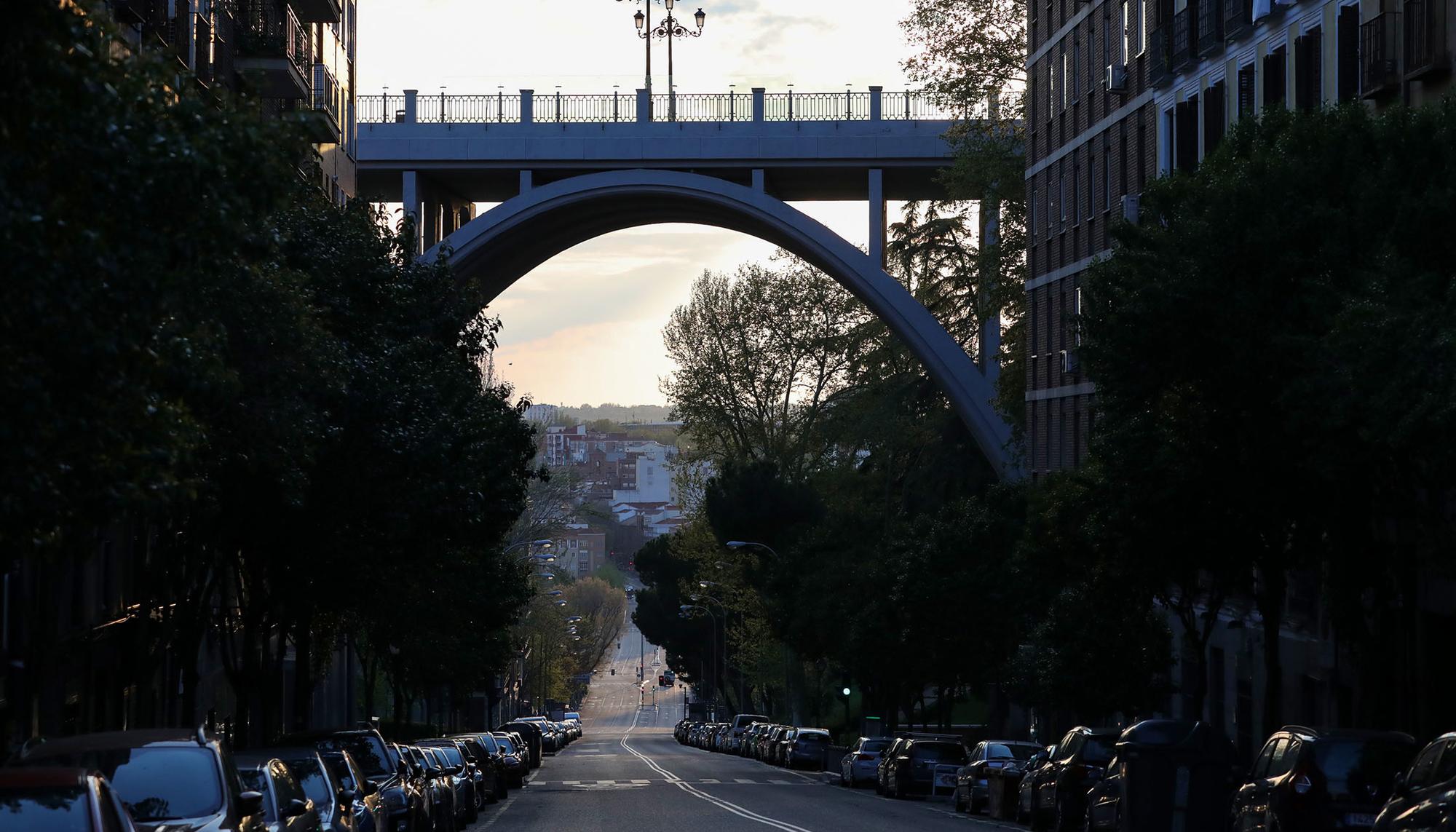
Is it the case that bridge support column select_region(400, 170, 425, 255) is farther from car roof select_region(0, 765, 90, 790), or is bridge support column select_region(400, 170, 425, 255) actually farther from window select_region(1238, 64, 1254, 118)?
car roof select_region(0, 765, 90, 790)

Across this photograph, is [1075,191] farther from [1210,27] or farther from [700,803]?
[700,803]

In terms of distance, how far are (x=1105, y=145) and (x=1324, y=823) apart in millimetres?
30568

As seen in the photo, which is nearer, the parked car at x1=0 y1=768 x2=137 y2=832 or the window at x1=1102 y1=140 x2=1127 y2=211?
the parked car at x1=0 y1=768 x2=137 y2=832

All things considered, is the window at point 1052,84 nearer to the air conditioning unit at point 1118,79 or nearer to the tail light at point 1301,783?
the air conditioning unit at point 1118,79

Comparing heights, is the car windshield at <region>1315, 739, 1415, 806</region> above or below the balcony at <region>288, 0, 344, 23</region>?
below

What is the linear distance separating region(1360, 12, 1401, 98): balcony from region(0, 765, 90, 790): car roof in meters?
22.1

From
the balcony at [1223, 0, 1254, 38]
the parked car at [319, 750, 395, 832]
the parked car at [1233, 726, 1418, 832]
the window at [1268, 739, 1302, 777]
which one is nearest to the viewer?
the parked car at [1233, 726, 1418, 832]

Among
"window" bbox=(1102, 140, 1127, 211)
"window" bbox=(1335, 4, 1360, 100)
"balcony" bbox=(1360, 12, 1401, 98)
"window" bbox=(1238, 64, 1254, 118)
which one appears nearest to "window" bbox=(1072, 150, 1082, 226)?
"window" bbox=(1102, 140, 1127, 211)

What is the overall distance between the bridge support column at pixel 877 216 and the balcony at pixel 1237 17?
2105 cm

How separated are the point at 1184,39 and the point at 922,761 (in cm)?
1472

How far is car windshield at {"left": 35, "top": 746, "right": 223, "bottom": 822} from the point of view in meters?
12.0

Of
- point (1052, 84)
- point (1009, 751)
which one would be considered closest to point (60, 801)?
point (1009, 751)

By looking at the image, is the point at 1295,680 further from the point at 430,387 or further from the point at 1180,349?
the point at 430,387

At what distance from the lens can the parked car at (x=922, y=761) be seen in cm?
3850
